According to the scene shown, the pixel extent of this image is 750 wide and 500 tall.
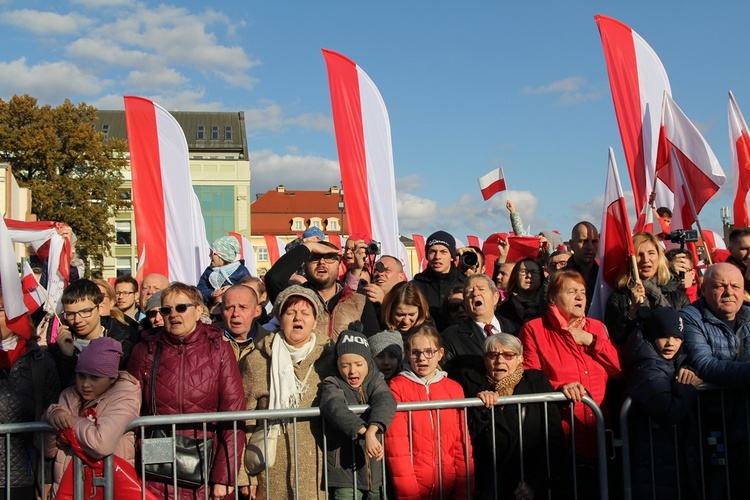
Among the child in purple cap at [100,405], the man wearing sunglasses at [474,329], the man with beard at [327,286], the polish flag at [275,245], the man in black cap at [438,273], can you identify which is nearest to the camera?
the child in purple cap at [100,405]

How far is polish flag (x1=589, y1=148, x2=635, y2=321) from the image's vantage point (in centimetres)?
565

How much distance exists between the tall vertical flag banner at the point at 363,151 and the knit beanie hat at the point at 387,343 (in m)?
3.07

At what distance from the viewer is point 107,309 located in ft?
18.6

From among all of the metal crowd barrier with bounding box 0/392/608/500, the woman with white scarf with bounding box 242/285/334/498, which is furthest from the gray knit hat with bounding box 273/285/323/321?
the metal crowd barrier with bounding box 0/392/608/500

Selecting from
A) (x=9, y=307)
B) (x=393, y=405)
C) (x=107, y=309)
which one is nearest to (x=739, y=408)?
(x=393, y=405)

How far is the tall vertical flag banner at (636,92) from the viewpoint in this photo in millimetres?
7934

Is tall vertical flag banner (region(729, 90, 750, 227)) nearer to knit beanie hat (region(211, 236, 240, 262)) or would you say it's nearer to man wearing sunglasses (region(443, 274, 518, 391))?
man wearing sunglasses (region(443, 274, 518, 391))

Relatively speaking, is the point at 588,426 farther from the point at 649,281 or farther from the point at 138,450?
the point at 138,450

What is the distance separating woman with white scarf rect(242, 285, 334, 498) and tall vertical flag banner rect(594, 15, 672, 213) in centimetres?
446

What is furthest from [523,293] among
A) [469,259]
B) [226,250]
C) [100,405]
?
[100,405]

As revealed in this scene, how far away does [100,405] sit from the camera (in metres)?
4.18

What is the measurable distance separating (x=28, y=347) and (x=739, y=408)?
4462 mm

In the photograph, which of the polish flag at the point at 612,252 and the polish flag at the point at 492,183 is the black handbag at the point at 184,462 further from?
the polish flag at the point at 492,183

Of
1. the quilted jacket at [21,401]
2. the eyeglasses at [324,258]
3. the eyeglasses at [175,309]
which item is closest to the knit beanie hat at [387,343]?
the eyeglasses at [324,258]
